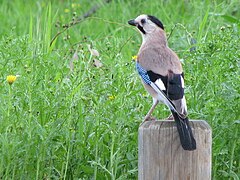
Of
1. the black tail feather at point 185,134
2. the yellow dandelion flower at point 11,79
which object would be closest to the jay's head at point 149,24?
the yellow dandelion flower at point 11,79

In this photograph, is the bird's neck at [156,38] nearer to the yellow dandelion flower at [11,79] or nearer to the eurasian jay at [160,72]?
the eurasian jay at [160,72]

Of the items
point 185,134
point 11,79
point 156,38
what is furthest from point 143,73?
point 185,134

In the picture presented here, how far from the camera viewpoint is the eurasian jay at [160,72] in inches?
216

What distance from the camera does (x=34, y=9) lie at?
39.0 ft

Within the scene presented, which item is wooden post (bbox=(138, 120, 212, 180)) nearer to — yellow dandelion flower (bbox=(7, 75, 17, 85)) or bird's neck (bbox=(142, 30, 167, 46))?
yellow dandelion flower (bbox=(7, 75, 17, 85))

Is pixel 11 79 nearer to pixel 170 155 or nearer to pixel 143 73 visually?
pixel 143 73

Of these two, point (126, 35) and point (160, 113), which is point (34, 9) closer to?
point (126, 35)

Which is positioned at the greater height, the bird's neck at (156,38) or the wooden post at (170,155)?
the bird's neck at (156,38)

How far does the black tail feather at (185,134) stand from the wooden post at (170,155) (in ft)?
0.14

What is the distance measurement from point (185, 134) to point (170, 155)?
14cm

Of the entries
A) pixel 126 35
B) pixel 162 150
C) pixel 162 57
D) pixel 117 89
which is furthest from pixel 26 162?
pixel 126 35

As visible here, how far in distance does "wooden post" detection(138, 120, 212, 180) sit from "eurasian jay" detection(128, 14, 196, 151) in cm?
8

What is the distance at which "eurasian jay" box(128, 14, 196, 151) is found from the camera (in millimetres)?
5496

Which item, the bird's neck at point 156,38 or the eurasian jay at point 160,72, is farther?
the bird's neck at point 156,38
